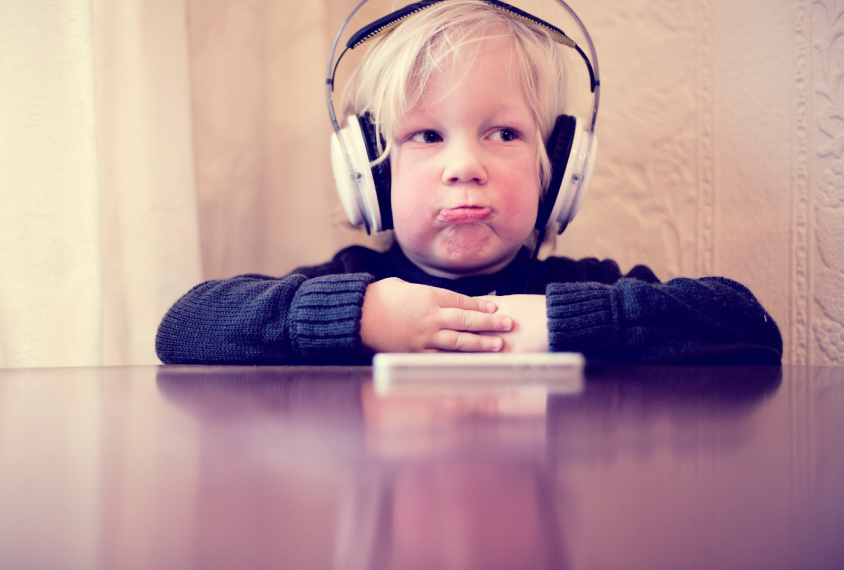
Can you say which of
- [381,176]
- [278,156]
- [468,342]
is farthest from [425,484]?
[278,156]

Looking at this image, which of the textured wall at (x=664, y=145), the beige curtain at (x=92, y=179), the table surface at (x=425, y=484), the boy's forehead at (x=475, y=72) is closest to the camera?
the table surface at (x=425, y=484)

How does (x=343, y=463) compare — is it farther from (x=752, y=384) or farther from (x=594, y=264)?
(x=594, y=264)

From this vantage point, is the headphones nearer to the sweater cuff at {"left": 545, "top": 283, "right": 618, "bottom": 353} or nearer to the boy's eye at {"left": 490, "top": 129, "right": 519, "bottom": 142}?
the boy's eye at {"left": 490, "top": 129, "right": 519, "bottom": 142}

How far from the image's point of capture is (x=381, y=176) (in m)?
0.93

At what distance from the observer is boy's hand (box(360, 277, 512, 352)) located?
67 cm

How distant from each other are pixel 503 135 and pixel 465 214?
16cm

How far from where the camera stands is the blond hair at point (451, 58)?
0.88 meters

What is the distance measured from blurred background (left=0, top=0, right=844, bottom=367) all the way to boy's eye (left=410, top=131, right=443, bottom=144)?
0.83 ft

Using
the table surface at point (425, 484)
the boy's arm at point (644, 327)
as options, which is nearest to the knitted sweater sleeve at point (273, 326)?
the boy's arm at point (644, 327)

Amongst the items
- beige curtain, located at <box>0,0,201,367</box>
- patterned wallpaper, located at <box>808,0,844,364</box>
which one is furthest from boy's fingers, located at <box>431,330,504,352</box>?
patterned wallpaper, located at <box>808,0,844,364</box>

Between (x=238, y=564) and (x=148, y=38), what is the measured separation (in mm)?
942

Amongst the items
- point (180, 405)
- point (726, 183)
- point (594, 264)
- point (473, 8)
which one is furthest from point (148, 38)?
point (726, 183)

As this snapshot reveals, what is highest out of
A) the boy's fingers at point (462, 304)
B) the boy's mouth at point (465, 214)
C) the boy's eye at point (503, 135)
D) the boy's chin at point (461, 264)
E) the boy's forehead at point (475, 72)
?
the boy's forehead at point (475, 72)

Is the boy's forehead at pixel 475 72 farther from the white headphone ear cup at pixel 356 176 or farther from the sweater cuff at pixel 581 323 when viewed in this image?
the sweater cuff at pixel 581 323
